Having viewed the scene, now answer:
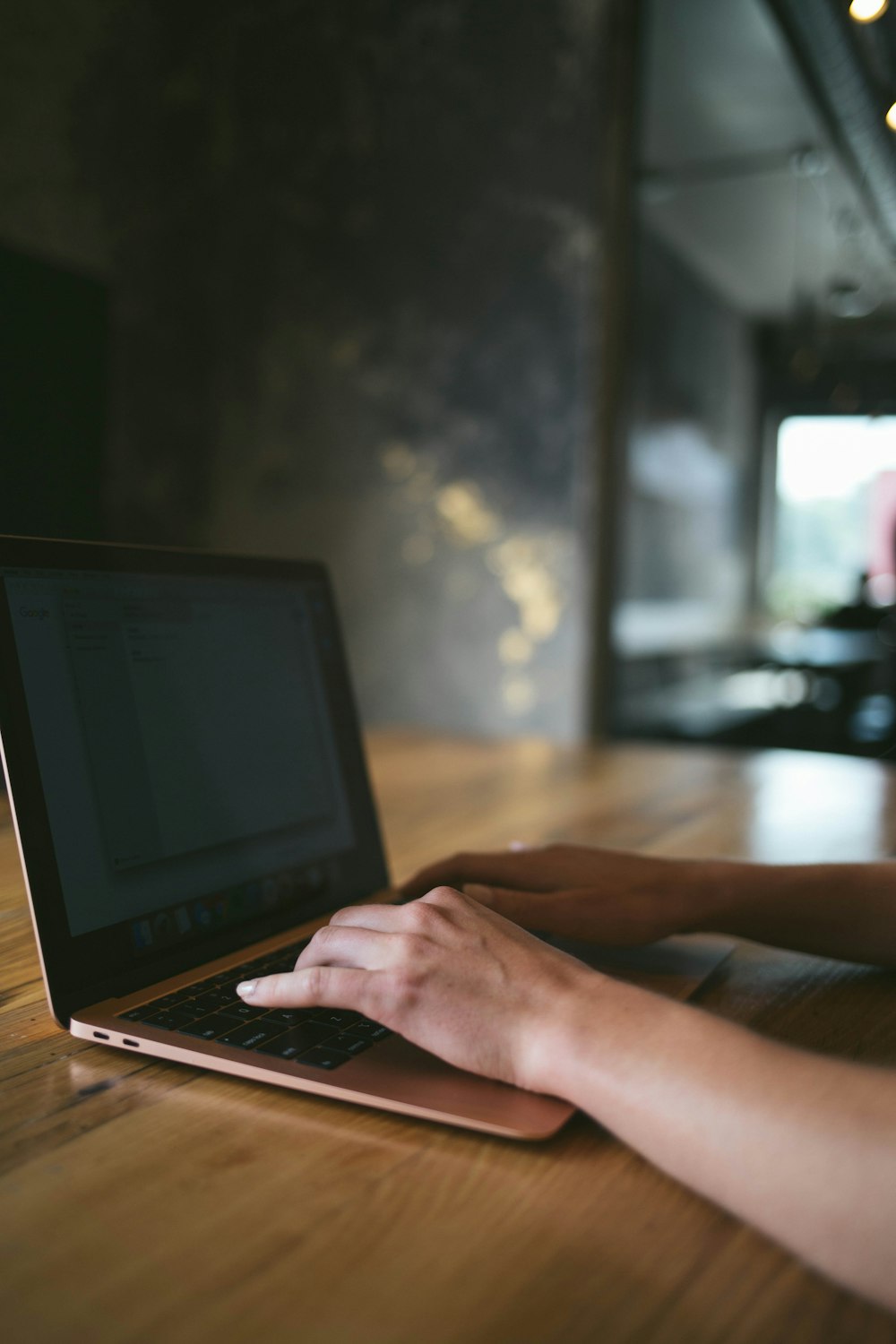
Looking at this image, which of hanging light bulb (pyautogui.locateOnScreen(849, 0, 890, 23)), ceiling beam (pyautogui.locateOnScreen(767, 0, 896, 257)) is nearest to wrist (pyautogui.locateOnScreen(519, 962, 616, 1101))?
hanging light bulb (pyautogui.locateOnScreen(849, 0, 890, 23))

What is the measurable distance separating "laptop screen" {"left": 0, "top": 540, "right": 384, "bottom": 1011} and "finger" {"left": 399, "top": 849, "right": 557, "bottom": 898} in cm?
6

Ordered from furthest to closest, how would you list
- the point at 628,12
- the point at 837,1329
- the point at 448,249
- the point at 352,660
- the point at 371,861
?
the point at 352,660 < the point at 448,249 < the point at 628,12 < the point at 371,861 < the point at 837,1329

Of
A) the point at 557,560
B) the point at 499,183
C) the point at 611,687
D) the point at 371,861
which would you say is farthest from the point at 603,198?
the point at 371,861

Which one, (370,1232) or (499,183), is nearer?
(370,1232)

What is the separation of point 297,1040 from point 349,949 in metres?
0.05

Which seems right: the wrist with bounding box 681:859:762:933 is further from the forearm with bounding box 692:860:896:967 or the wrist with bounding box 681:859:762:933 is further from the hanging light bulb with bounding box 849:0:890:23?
the hanging light bulb with bounding box 849:0:890:23

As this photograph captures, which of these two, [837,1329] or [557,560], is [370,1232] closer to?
[837,1329]

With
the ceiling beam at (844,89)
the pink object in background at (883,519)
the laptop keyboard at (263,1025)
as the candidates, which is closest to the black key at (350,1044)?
the laptop keyboard at (263,1025)

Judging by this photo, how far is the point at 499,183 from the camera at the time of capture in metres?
3.29

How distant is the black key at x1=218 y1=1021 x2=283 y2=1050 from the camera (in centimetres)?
49

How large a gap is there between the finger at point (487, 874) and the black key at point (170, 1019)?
0.74 feet

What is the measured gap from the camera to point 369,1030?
51 cm

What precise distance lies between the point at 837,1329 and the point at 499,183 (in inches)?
135

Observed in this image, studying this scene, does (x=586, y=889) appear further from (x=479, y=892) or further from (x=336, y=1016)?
(x=336, y=1016)
